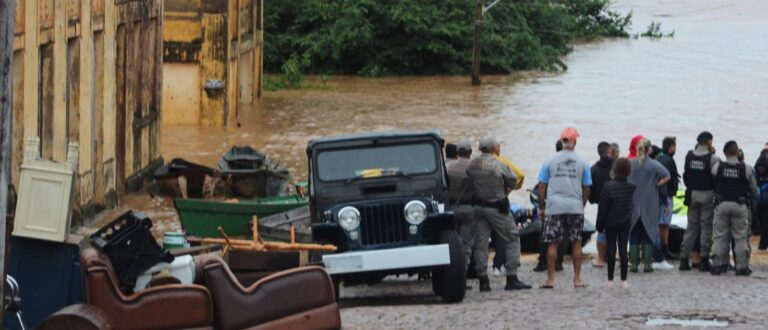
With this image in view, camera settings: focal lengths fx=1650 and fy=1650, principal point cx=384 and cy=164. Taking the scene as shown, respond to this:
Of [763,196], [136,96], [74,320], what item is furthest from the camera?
[136,96]

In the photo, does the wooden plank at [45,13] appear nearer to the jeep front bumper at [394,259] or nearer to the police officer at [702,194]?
the jeep front bumper at [394,259]

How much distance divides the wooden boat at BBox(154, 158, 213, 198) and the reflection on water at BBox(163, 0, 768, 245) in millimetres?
6126

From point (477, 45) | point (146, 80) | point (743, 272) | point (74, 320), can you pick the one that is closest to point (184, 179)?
point (146, 80)

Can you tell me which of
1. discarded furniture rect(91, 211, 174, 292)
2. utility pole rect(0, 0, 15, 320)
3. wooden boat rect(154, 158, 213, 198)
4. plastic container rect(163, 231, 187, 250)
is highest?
utility pole rect(0, 0, 15, 320)

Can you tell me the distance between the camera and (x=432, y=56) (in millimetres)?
65125

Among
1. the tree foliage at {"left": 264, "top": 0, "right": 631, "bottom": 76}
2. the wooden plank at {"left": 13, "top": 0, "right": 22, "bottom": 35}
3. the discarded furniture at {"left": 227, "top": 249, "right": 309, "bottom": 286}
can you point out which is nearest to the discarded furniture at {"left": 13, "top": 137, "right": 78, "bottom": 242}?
the discarded furniture at {"left": 227, "top": 249, "right": 309, "bottom": 286}

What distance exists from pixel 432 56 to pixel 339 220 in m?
49.0

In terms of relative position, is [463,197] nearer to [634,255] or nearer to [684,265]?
[634,255]

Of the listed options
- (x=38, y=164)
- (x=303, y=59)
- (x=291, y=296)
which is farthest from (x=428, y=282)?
(x=303, y=59)

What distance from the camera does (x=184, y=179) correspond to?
2955cm

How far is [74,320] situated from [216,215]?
401 inches

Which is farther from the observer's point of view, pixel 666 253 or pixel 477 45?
pixel 477 45

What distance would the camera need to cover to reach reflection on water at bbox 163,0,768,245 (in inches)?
1705

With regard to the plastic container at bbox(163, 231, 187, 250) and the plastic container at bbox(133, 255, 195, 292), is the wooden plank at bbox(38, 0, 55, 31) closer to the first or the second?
the plastic container at bbox(163, 231, 187, 250)
